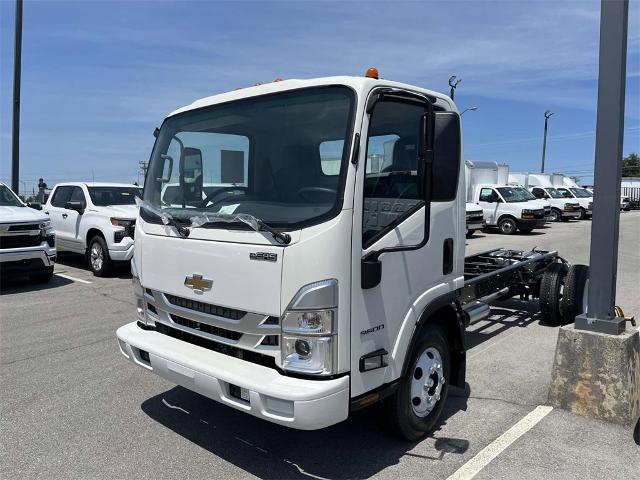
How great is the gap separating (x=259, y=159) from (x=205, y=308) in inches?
40.5

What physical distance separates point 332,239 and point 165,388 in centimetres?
263

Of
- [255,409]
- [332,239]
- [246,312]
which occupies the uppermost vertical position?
[332,239]

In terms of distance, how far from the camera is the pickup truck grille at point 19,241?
893cm

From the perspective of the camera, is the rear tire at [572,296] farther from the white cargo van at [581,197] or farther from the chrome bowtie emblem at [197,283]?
the white cargo van at [581,197]

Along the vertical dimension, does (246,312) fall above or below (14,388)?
above

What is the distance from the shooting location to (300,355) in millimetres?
2959

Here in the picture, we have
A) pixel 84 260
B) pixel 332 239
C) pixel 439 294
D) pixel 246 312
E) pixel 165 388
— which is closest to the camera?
pixel 332 239

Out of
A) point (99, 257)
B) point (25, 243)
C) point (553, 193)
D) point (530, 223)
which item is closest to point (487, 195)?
point (530, 223)

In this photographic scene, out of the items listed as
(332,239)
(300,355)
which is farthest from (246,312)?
(332,239)

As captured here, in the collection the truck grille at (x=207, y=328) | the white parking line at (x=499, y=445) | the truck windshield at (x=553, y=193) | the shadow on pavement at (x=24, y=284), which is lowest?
the white parking line at (x=499, y=445)

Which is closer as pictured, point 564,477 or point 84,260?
point 564,477

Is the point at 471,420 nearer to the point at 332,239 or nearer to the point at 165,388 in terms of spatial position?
the point at 332,239

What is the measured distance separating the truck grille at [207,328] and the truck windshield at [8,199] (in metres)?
8.21

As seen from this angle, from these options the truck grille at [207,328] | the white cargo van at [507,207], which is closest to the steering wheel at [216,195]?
the truck grille at [207,328]
